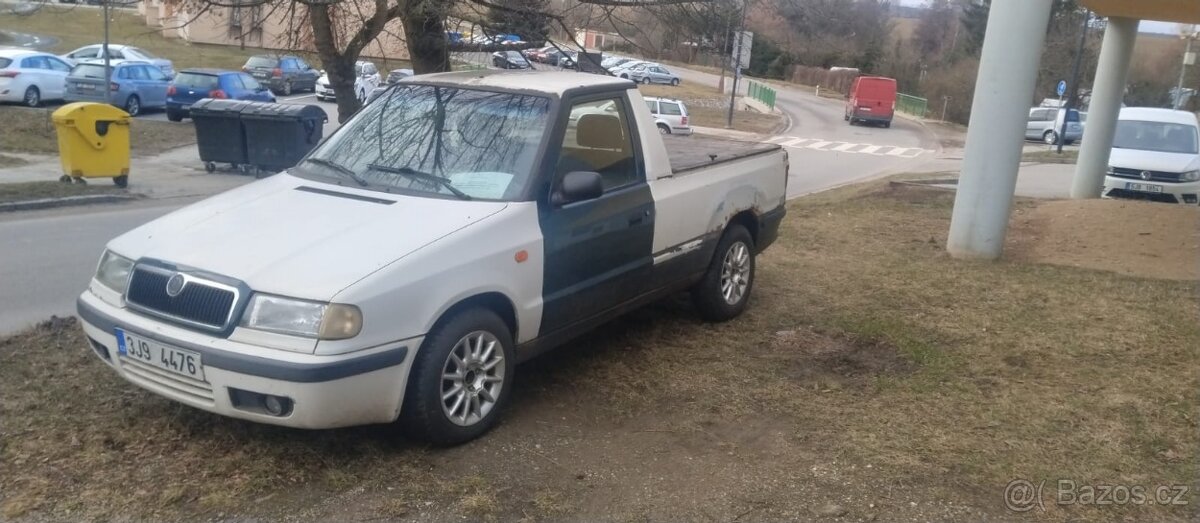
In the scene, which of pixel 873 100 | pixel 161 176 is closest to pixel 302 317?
pixel 161 176

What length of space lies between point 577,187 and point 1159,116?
53.0 ft

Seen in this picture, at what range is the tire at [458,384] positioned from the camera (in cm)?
439

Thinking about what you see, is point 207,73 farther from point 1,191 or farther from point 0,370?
point 0,370

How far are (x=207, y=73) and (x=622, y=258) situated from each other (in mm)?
24033

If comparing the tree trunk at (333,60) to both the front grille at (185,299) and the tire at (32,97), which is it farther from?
the tire at (32,97)

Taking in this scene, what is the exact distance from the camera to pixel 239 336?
4090mm

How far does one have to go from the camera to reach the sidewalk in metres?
14.6

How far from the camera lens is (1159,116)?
17.6m

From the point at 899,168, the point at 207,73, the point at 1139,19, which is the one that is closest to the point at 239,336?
the point at 1139,19

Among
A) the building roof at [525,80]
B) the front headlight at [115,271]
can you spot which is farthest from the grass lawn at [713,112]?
the front headlight at [115,271]

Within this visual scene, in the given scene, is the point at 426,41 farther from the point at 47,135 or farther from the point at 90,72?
the point at 90,72

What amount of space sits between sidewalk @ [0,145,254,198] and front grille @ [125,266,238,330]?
10620 mm

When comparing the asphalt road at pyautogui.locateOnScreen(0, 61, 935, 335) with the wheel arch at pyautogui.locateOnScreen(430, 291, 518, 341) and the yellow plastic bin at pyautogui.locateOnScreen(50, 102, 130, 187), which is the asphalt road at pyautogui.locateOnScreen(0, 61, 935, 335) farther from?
the wheel arch at pyautogui.locateOnScreen(430, 291, 518, 341)

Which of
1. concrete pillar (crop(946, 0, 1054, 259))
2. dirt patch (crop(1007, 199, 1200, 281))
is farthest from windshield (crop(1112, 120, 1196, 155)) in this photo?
concrete pillar (crop(946, 0, 1054, 259))
